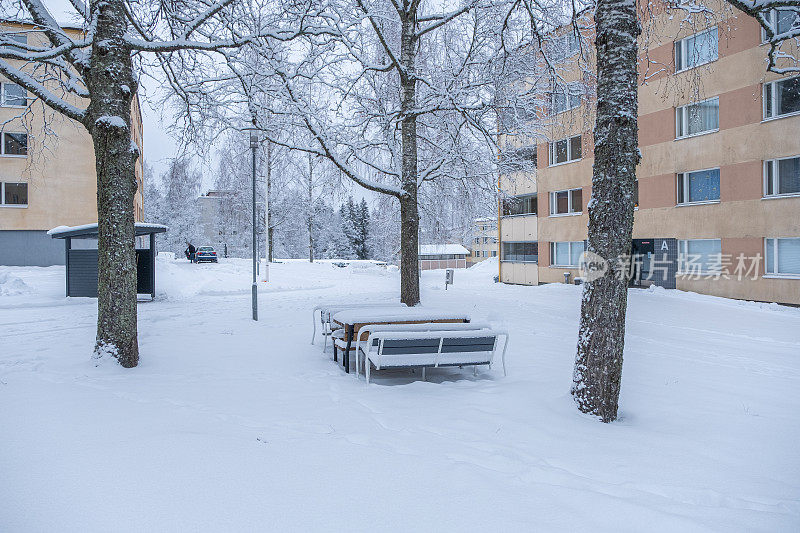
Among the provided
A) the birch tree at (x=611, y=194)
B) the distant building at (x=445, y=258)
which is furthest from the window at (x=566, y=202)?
the distant building at (x=445, y=258)

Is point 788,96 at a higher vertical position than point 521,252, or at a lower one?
higher

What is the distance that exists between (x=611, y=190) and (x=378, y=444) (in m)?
3.35

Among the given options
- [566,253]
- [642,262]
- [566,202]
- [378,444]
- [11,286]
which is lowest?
[378,444]

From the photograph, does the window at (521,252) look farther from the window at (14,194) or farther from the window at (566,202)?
the window at (14,194)

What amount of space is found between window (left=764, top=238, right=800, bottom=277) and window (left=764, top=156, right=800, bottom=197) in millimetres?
1593

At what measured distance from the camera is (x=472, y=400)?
20.8 feet

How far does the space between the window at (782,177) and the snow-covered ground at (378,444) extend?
10556 mm

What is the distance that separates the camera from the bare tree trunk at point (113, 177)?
23.9 feet

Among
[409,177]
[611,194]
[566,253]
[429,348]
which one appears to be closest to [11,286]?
[409,177]

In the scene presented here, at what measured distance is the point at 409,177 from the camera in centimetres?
1343

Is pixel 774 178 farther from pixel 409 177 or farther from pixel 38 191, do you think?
pixel 38 191

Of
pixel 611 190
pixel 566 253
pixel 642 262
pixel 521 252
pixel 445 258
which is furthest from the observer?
pixel 445 258

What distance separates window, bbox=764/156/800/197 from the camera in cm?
1753

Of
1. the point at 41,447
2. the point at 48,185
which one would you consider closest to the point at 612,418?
the point at 41,447
